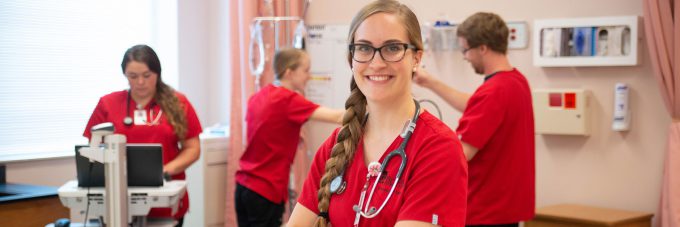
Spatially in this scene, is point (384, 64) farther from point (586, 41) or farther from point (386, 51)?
point (586, 41)

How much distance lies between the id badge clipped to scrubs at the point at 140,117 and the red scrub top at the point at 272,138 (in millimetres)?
584

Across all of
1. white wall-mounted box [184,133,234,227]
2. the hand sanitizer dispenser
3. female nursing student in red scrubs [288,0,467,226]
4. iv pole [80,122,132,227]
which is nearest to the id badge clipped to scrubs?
iv pole [80,122,132,227]

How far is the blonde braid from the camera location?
174cm

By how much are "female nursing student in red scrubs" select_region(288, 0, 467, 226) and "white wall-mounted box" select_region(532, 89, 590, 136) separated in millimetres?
2627

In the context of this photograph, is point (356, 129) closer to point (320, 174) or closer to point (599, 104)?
point (320, 174)

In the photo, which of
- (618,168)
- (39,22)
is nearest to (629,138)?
(618,168)

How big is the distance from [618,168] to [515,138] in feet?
5.05

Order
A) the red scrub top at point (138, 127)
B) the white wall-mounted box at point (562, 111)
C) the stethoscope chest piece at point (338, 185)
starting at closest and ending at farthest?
the stethoscope chest piece at point (338, 185) < the red scrub top at point (138, 127) < the white wall-mounted box at point (562, 111)

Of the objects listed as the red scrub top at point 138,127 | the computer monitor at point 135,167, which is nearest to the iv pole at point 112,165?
the computer monitor at point 135,167

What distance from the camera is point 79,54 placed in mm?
4773

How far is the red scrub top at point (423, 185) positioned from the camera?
5.14 ft

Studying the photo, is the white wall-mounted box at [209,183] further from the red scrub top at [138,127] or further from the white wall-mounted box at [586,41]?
the white wall-mounted box at [586,41]

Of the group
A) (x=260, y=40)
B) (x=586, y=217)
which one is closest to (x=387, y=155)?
(x=586, y=217)

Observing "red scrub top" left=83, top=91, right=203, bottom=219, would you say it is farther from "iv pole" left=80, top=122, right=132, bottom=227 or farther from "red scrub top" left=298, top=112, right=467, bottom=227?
"red scrub top" left=298, top=112, right=467, bottom=227
